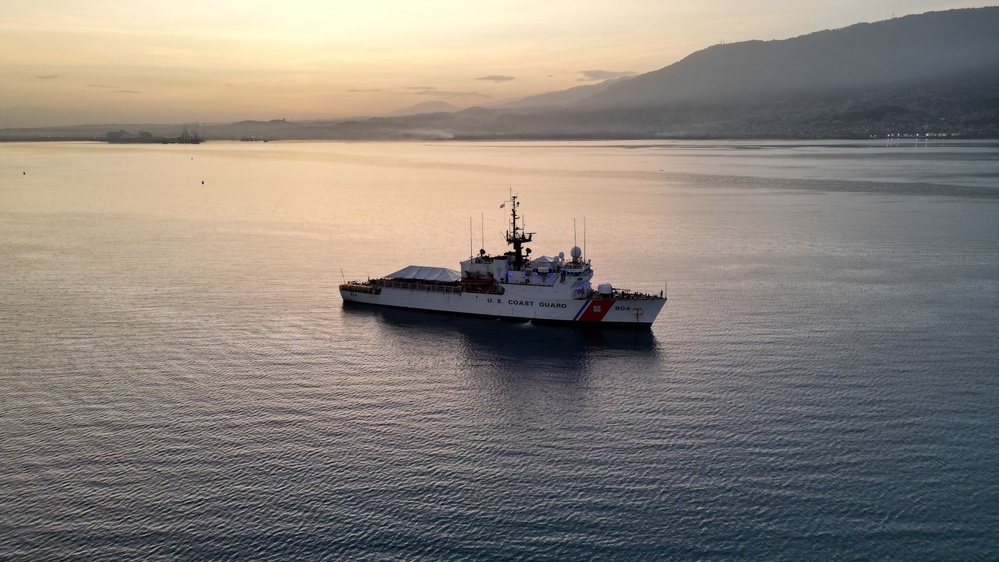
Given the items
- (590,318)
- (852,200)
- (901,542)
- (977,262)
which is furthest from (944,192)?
(901,542)

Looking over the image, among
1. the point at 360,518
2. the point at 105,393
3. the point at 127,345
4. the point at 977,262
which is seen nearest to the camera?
the point at 360,518

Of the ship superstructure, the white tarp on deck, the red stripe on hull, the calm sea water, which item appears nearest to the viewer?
the calm sea water

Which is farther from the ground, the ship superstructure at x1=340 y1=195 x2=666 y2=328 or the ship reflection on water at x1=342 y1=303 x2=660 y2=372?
the ship superstructure at x1=340 y1=195 x2=666 y2=328

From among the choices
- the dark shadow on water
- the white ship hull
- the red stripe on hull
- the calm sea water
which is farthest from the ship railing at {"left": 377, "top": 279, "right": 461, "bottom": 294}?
the red stripe on hull

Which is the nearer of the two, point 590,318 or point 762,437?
point 762,437

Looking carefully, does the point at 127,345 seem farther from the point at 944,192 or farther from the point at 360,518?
the point at 944,192

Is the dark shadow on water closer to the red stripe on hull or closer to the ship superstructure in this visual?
the red stripe on hull

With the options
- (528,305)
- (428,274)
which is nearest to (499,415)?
(528,305)

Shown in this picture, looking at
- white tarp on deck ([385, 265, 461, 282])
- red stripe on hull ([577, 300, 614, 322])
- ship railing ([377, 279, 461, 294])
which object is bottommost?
red stripe on hull ([577, 300, 614, 322])
